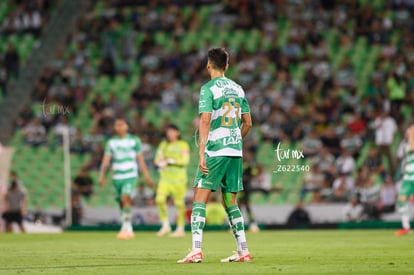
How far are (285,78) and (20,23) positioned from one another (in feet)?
40.7

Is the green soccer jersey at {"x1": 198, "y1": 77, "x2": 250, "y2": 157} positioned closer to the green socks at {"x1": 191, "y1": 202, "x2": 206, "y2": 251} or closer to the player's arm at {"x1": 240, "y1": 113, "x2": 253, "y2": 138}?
the player's arm at {"x1": 240, "y1": 113, "x2": 253, "y2": 138}

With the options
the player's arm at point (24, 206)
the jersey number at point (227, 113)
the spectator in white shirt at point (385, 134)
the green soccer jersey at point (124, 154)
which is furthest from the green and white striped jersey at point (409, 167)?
the player's arm at point (24, 206)

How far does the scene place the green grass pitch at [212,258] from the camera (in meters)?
11.6

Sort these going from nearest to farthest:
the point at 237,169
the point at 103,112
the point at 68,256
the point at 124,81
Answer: the point at 237,169 < the point at 68,256 < the point at 103,112 < the point at 124,81

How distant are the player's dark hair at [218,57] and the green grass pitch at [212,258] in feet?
8.38

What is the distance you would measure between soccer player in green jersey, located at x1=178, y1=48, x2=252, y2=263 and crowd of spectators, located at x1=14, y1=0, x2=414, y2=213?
14883 mm

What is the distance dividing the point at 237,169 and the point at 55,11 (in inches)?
1096

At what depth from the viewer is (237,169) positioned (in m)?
12.9

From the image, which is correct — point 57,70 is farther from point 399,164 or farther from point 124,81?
point 399,164

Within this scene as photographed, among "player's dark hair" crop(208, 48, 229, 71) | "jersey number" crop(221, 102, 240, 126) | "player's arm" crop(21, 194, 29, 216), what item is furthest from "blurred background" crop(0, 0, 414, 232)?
"player's dark hair" crop(208, 48, 229, 71)

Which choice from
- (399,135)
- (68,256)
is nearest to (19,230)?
(399,135)

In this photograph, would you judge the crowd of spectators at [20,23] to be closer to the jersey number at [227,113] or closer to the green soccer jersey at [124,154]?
the green soccer jersey at [124,154]

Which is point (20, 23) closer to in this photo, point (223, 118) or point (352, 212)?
point (352, 212)

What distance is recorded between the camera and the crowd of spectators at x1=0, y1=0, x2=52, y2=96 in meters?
38.0
